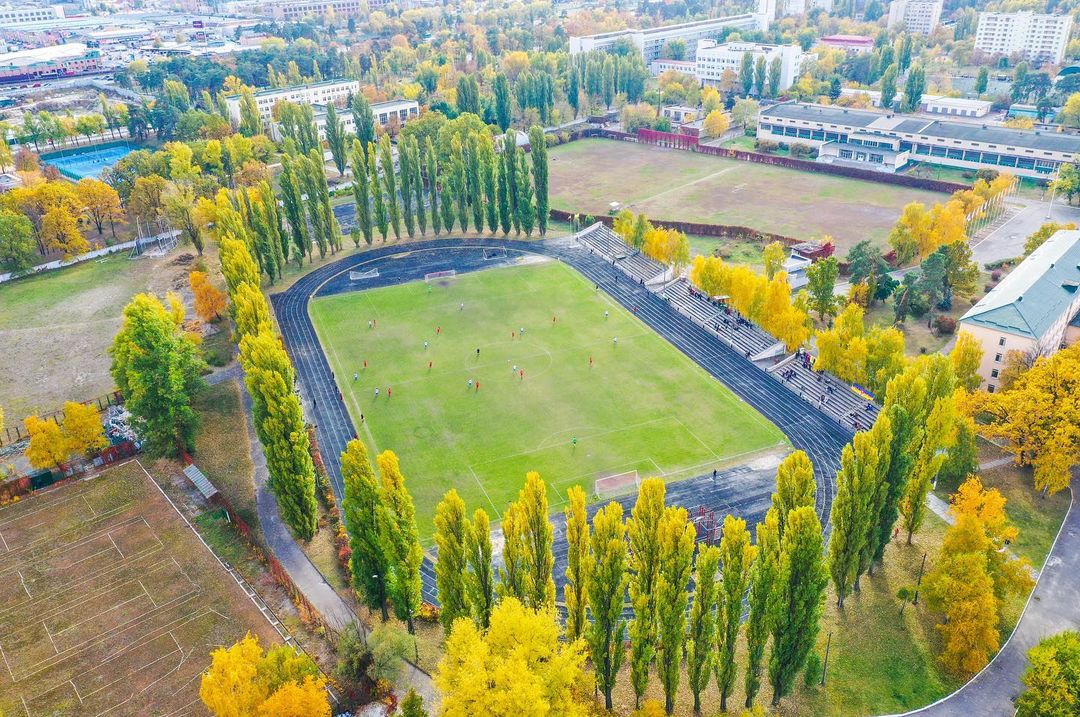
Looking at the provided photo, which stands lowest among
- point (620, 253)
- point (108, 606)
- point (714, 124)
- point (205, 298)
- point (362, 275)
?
point (108, 606)

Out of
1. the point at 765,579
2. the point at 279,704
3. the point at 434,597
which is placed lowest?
the point at 434,597

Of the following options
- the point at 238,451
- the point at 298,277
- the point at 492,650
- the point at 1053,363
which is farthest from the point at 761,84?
the point at 492,650

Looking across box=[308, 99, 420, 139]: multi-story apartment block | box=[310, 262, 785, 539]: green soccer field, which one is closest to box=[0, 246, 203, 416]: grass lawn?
box=[310, 262, 785, 539]: green soccer field

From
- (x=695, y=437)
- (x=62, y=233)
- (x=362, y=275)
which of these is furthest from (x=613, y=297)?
(x=62, y=233)

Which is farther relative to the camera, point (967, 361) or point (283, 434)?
point (967, 361)

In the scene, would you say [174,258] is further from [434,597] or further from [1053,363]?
[1053,363]

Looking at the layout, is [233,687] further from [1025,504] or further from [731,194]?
[731,194]
